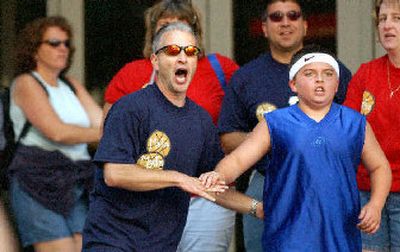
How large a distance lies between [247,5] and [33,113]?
6.89 ft

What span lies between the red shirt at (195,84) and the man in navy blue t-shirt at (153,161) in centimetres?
100

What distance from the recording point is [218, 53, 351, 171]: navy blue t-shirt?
19.2 feet

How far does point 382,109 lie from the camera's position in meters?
5.41

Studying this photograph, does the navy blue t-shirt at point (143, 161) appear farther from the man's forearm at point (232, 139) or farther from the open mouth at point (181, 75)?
the man's forearm at point (232, 139)

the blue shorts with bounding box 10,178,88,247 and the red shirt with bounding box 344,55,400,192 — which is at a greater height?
the red shirt with bounding box 344,55,400,192

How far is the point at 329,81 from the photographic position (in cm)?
483

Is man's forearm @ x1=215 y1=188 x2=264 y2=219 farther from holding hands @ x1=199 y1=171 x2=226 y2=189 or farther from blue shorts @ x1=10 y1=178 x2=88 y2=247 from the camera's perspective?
blue shorts @ x1=10 y1=178 x2=88 y2=247

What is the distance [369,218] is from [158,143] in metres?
0.98

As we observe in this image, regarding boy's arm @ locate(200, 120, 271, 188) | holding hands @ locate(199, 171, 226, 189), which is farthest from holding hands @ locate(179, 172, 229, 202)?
boy's arm @ locate(200, 120, 271, 188)

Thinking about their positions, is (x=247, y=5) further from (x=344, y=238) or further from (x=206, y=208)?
(x=344, y=238)

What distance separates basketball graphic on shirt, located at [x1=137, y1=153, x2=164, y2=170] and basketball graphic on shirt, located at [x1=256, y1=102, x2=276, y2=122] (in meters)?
1.21

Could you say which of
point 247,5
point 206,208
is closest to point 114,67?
point 247,5

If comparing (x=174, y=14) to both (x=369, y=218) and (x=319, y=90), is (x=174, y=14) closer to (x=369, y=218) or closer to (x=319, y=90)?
(x=319, y=90)

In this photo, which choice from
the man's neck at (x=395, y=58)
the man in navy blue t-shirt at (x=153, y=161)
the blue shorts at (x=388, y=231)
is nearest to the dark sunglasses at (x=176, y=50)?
the man in navy blue t-shirt at (x=153, y=161)
